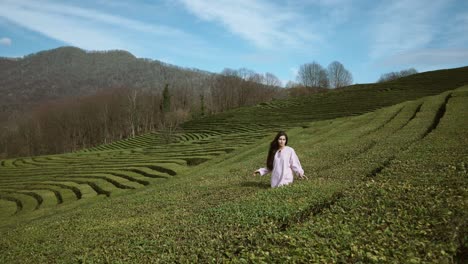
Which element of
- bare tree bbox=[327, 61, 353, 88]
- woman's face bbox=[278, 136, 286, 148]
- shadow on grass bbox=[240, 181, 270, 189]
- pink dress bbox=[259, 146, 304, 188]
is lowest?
shadow on grass bbox=[240, 181, 270, 189]

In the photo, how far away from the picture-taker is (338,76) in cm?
18488

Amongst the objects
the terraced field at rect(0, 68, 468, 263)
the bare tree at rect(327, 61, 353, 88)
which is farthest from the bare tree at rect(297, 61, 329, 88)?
the terraced field at rect(0, 68, 468, 263)

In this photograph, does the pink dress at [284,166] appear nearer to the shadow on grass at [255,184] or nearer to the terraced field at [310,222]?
the terraced field at [310,222]

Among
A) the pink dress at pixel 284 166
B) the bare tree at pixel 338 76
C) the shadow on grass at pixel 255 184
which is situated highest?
the bare tree at pixel 338 76

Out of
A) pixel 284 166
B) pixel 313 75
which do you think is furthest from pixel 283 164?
pixel 313 75

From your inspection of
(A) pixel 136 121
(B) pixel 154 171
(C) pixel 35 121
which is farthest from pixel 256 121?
(C) pixel 35 121

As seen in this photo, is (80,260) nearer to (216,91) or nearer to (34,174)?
(34,174)

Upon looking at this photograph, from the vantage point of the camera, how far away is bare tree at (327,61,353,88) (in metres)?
184

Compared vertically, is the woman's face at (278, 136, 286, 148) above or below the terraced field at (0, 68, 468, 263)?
above

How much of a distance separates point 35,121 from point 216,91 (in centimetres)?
8897

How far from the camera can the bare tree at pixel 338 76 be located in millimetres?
184375

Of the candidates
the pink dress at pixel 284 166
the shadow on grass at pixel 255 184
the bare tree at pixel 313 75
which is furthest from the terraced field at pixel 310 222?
the bare tree at pixel 313 75

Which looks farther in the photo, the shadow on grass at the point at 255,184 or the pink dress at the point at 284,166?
the shadow on grass at the point at 255,184

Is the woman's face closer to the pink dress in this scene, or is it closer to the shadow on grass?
the pink dress
